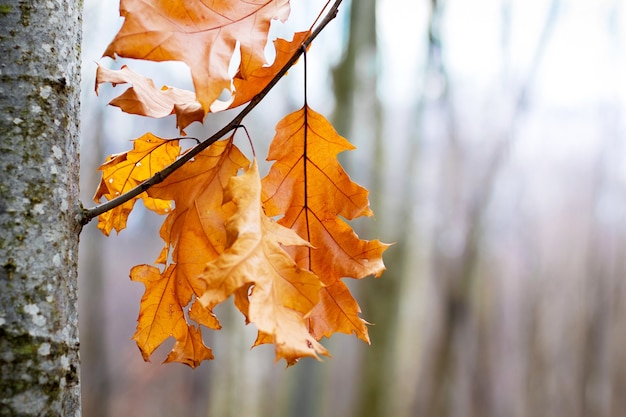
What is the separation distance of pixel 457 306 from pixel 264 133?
2785mm

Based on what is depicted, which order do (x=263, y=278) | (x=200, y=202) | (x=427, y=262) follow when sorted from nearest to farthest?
(x=263, y=278)
(x=200, y=202)
(x=427, y=262)

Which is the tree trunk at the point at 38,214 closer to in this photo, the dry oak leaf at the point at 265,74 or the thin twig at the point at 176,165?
the thin twig at the point at 176,165

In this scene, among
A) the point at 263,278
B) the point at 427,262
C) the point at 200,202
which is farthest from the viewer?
the point at 427,262

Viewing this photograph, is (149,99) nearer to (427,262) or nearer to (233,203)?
(233,203)

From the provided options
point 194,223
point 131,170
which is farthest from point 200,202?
point 131,170

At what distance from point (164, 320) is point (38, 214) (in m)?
0.17

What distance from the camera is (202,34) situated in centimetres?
50

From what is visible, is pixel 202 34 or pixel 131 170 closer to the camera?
pixel 202 34

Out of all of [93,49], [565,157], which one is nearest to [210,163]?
[93,49]

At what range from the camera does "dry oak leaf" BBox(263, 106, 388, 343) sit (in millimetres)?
588

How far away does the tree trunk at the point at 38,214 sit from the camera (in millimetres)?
459

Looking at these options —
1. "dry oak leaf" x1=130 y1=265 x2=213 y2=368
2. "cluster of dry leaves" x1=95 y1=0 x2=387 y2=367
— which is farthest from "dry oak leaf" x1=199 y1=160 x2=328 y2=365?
"dry oak leaf" x1=130 y1=265 x2=213 y2=368

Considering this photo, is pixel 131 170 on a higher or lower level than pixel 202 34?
lower

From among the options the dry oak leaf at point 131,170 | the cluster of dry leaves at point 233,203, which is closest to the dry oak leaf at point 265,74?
the cluster of dry leaves at point 233,203
